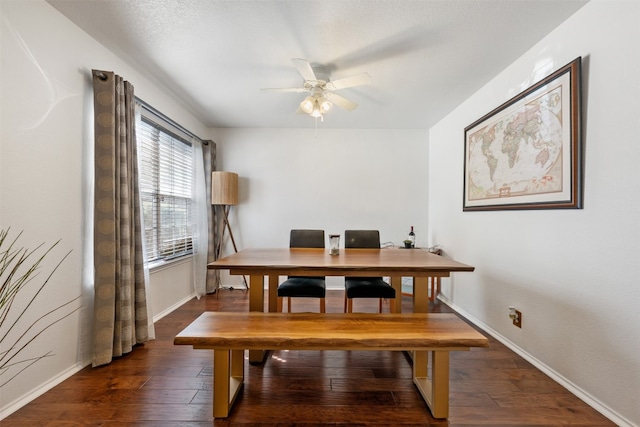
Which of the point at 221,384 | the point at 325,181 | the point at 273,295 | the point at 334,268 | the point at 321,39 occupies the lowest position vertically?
the point at 221,384

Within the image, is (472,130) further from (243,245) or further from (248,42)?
(243,245)

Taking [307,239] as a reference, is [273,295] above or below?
below

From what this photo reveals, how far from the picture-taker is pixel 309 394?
1609 mm

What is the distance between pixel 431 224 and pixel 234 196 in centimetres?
287

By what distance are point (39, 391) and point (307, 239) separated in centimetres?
214

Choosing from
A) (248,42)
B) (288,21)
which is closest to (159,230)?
(248,42)

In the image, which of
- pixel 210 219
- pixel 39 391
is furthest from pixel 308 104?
pixel 39 391

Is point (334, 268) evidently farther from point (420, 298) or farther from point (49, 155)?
point (49, 155)

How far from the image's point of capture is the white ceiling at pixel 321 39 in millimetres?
1604

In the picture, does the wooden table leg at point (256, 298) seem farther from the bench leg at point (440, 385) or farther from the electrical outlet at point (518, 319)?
the electrical outlet at point (518, 319)

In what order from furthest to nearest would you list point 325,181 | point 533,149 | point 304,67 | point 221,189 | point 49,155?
1. point 325,181
2. point 221,189
3. point 533,149
4. point 304,67
5. point 49,155

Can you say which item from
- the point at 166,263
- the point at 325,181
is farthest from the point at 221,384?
the point at 325,181

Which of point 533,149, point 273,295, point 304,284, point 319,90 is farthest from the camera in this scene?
point 304,284

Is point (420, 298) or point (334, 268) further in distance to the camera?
point (420, 298)
